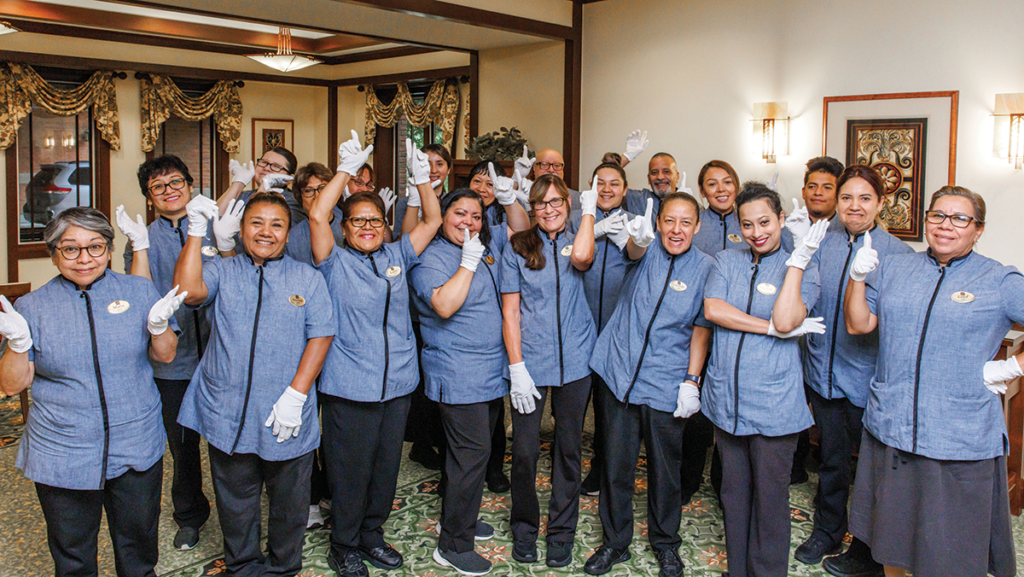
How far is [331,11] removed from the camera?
5074mm

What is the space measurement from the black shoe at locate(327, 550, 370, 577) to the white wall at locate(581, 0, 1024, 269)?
3.68 m

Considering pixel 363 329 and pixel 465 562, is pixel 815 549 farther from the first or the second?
pixel 363 329

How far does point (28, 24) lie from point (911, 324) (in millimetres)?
7895

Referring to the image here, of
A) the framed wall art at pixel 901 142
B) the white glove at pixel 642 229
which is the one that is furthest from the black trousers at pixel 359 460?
the framed wall art at pixel 901 142

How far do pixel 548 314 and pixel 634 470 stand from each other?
25.3 inches

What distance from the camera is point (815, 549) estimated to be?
2.88 metres

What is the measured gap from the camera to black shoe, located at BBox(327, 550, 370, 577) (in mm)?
2691

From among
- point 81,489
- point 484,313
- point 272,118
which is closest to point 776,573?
point 484,313

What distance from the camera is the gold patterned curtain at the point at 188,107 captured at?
26.7 feet

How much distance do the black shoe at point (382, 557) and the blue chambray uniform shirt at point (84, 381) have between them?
97cm

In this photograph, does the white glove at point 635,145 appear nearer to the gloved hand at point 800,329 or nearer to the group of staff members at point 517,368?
the group of staff members at point 517,368

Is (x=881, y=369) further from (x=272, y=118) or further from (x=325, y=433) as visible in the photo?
(x=272, y=118)

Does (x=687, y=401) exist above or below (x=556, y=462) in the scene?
above

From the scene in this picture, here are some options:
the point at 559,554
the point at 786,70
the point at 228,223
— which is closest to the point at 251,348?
the point at 228,223
